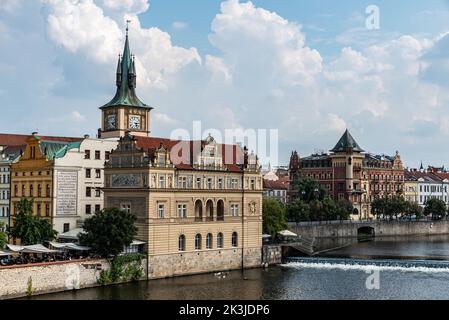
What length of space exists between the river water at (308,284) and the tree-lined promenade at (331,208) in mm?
35428

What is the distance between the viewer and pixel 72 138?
3514 inches

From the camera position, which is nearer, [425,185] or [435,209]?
[435,209]

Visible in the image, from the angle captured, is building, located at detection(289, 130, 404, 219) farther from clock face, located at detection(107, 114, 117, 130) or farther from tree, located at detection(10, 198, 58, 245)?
tree, located at detection(10, 198, 58, 245)

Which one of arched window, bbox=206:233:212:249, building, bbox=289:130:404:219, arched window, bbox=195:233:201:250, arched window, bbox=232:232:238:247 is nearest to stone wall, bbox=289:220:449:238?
building, bbox=289:130:404:219

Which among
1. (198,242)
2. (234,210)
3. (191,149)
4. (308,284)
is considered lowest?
(308,284)

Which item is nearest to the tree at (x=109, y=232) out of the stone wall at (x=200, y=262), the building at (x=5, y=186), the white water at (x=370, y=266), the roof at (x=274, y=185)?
the stone wall at (x=200, y=262)

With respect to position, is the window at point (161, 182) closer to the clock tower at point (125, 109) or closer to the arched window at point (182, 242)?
the arched window at point (182, 242)

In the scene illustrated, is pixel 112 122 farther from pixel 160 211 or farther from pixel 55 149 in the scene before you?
pixel 160 211

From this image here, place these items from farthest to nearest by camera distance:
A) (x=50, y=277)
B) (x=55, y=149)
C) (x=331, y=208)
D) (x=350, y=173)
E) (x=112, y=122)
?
(x=350, y=173) < (x=331, y=208) < (x=112, y=122) < (x=55, y=149) < (x=50, y=277)

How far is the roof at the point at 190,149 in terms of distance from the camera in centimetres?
6762

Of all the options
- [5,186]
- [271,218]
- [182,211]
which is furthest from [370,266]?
[5,186]

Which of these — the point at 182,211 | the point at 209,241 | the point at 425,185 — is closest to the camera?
the point at 182,211

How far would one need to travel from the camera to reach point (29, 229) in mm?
65312

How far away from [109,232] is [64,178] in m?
17.4
